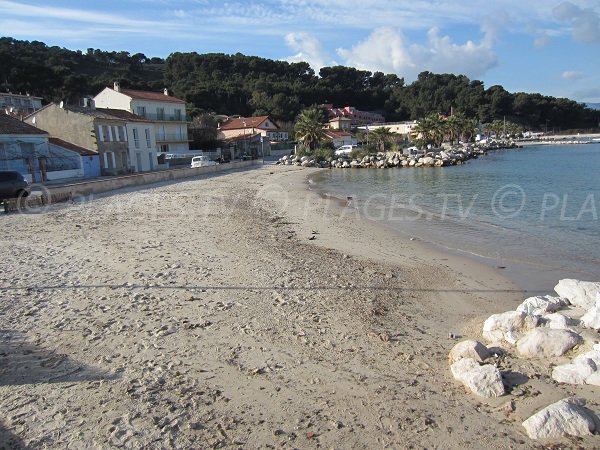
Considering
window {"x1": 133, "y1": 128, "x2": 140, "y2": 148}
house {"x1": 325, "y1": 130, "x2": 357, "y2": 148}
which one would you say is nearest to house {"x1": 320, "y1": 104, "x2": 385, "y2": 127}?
house {"x1": 325, "y1": 130, "x2": 357, "y2": 148}

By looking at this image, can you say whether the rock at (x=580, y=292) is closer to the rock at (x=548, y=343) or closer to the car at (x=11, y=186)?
the rock at (x=548, y=343)

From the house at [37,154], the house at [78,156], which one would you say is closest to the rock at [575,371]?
the house at [37,154]

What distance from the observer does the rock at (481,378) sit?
4977 millimetres

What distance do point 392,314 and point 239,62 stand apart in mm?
137766

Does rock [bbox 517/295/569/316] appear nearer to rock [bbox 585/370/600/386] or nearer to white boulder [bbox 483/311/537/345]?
white boulder [bbox 483/311/537/345]

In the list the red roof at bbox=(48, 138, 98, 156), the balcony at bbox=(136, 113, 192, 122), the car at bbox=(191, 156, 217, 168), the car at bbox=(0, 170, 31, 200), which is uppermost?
the balcony at bbox=(136, 113, 192, 122)

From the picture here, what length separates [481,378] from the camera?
5.07 m

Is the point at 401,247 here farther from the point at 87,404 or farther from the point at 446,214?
the point at 87,404

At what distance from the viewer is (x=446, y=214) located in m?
20.4

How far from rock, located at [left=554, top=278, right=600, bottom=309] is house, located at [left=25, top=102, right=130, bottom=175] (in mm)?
39610

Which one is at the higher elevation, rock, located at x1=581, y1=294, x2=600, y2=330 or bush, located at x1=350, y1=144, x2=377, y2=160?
rock, located at x1=581, y1=294, x2=600, y2=330

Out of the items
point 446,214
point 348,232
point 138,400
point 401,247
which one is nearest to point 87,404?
point 138,400

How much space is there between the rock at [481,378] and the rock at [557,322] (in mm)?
1602

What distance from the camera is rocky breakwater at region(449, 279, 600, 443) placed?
438cm
